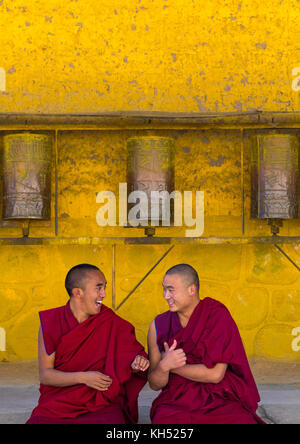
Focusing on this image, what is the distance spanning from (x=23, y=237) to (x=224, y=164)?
52.6 inches

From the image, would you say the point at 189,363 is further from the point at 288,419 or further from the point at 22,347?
the point at 22,347

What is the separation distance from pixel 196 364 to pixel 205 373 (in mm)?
Result: 57

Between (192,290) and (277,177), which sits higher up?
(277,177)

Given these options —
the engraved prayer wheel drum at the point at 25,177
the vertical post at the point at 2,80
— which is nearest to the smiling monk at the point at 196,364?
the engraved prayer wheel drum at the point at 25,177

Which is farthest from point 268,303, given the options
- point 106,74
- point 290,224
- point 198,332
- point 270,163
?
point 106,74

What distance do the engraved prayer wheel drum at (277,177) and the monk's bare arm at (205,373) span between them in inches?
54.4

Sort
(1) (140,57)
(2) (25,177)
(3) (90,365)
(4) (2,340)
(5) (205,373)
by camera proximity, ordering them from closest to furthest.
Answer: (5) (205,373) < (3) (90,365) < (2) (25,177) < (4) (2,340) < (1) (140,57)

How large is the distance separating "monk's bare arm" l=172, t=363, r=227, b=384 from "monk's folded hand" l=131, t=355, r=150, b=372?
19cm

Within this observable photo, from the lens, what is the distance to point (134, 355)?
103 inches

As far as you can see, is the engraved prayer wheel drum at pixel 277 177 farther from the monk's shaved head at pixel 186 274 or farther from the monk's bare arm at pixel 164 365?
the monk's bare arm at pixel 164 365

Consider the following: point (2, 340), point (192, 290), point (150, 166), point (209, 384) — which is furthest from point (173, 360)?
point (2, 340)

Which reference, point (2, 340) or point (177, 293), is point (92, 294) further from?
point (2, 340)

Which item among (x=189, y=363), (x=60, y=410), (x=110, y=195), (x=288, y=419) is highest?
(x=110, y=195)

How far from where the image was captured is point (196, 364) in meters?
2.49
